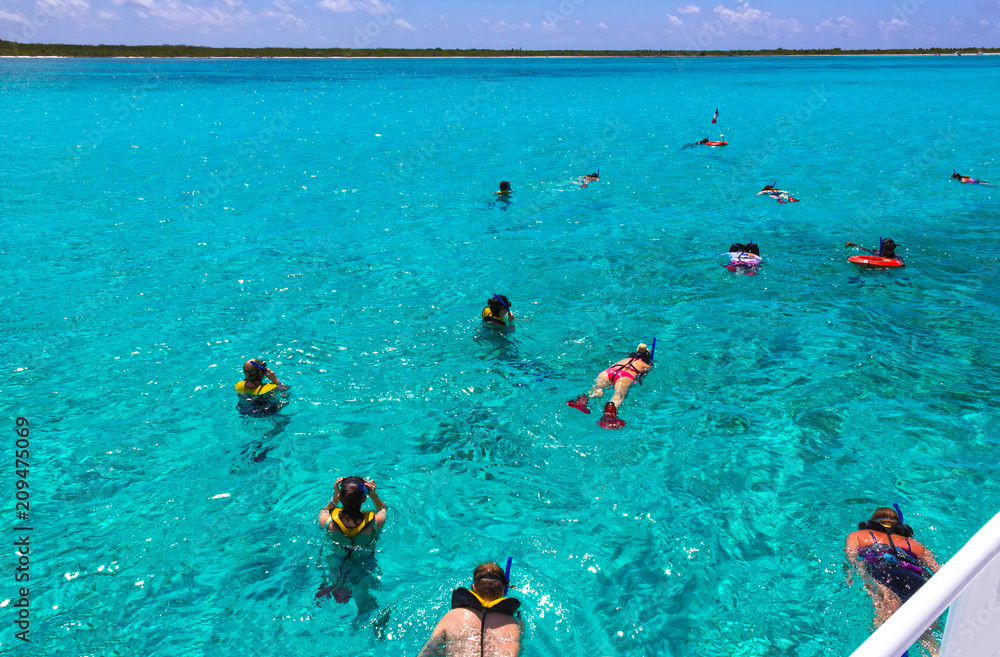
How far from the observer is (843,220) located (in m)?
18.0

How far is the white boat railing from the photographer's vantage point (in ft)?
4.42

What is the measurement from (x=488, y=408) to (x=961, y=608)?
24.7 feet

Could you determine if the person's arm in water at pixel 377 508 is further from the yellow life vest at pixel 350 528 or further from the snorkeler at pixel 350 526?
the yellow life vest at pixel 350 528

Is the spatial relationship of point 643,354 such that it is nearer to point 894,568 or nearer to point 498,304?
point 498,304

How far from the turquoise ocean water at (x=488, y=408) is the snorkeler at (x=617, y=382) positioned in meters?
0.21

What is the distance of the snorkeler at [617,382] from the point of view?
843 centimetres

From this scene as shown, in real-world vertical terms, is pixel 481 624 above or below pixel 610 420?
above

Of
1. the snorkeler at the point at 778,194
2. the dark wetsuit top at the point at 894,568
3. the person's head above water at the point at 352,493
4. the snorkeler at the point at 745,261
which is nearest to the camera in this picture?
the dark wetsuit top at the point at 894,568

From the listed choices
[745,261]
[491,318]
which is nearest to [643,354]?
[491,318]

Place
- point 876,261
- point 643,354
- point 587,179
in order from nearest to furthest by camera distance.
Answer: point 643,354, point 876,261, point 587,179

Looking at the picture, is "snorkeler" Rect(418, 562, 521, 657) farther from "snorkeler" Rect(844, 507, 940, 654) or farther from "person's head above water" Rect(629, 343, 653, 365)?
"person's head above water" Rect(629, 343, 653, 365)

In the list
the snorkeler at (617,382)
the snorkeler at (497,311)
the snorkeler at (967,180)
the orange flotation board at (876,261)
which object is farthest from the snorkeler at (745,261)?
the snorkeler at (967,180)

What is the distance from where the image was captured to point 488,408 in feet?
29.5

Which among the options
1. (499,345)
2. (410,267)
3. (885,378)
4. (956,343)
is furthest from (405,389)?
(956,343)
